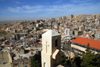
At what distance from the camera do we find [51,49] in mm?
4297

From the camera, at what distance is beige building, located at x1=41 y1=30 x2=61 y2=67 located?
4297 millimetres

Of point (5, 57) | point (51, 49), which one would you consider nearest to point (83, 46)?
point (51, 49)

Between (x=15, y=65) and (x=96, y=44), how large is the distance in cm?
1388

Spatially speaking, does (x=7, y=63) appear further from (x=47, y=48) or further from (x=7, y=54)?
(x=47, y=48)

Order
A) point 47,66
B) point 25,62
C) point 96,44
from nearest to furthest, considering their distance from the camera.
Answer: point 47,66, point 25,62, point 96,44

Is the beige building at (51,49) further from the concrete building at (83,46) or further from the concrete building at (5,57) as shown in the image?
the concrete building at (5,57)

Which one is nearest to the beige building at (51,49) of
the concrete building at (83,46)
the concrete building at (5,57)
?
the concrete building at (83,46)

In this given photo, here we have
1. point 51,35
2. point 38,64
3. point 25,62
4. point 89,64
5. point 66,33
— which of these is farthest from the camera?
point 66,33

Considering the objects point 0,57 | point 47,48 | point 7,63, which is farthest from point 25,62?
point 47,48

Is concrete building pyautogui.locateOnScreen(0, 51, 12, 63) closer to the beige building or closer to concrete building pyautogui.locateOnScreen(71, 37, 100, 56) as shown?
concrete building pyautogui.locateOnScreen(71, 37, 100, 56)

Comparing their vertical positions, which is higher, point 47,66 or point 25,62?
point 47,66

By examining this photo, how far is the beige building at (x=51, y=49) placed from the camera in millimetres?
4297

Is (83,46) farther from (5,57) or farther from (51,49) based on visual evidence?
(5,57)

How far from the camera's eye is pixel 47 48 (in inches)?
177
